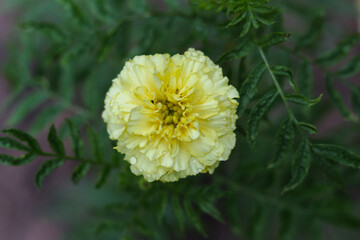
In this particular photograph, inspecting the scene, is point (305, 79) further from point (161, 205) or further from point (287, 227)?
point (161, 205)

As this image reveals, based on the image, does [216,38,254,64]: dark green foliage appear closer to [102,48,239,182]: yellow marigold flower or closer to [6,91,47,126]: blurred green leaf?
[102,48,239,182]: yellow marigold flower

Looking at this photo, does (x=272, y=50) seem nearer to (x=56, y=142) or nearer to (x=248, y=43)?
(x=248, y=43)

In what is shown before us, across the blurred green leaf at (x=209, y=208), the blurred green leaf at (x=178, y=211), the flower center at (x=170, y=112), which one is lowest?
the blurred green leaf at (x=178, y=211)

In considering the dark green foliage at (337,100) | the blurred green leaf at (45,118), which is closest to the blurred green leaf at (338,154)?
the dark green foliage at (337,100)

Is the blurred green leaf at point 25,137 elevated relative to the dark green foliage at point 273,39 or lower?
lower

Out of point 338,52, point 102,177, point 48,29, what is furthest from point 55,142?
point 338,52

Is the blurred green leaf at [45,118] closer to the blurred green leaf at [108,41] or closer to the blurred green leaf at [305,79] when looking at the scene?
the blurred green leaf at [108,41]

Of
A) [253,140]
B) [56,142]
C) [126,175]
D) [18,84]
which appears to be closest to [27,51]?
[18,84]
